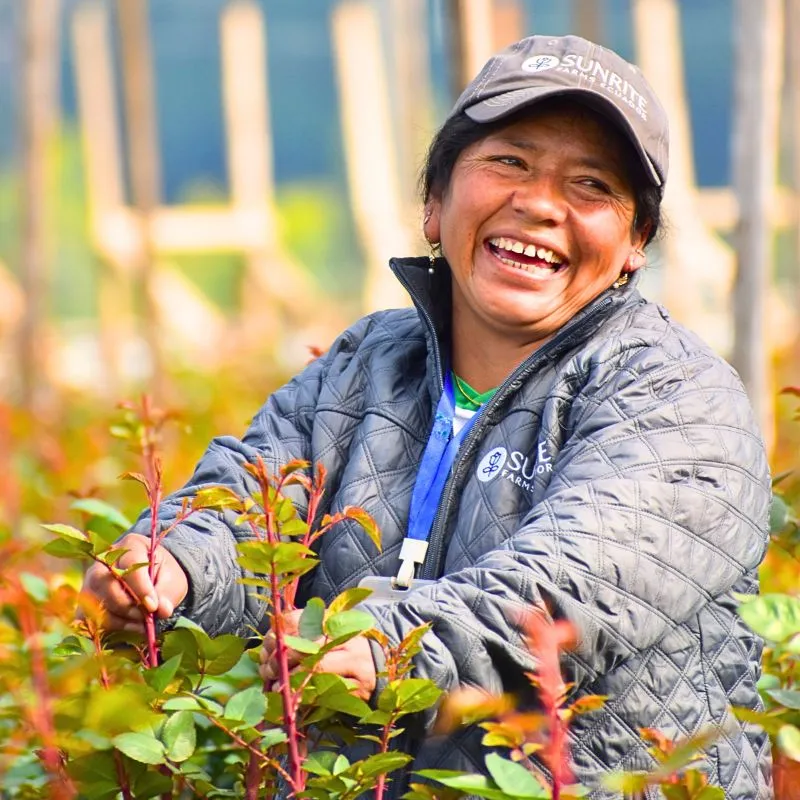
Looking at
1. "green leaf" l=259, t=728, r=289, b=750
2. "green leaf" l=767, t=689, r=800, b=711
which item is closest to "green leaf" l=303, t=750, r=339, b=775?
"green leaf" l=259, t=728, r=289, b=750

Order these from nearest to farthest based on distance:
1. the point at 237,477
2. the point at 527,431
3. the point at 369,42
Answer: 1. the point at 527,431
2. the point at 237,477
3. the point at 369,42

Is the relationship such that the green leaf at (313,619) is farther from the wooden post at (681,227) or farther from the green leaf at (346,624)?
the wooden post at (681,227)

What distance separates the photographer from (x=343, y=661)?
1916 mm

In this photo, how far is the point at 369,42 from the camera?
18.2 m

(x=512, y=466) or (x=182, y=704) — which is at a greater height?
(x=512, y=466)

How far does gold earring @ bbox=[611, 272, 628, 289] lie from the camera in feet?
8.23

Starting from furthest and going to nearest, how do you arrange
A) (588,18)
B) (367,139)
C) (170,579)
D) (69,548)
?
(367,139)
(588,18)
(170,579)
(69,548)

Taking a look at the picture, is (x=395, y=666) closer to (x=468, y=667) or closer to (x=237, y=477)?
(x=468, y=667)

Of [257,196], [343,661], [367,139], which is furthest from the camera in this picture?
[367,139]

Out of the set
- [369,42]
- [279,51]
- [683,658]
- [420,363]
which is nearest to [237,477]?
[420,363]

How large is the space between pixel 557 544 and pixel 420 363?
63 cm

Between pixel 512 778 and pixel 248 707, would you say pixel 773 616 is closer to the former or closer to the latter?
pixel 512 778

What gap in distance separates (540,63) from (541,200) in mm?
210

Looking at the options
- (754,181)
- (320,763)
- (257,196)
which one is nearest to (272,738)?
(320,763)
